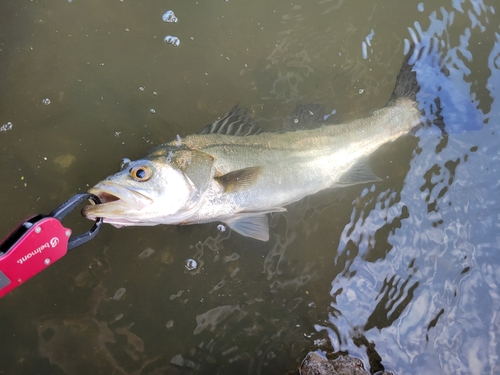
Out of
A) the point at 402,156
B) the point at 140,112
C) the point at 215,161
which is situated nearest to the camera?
the point at 215,161

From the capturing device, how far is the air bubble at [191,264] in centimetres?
376

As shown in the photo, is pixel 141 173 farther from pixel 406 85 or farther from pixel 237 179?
pixel 406 85

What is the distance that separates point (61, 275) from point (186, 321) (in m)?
1.26

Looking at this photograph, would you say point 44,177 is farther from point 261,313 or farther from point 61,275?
point 261,313

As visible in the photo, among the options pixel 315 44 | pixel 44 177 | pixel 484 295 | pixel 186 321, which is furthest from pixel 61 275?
pixel 484 295

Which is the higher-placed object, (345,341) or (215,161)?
(215,161)

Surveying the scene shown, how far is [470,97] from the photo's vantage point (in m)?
4.36

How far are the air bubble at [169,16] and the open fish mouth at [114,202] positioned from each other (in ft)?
7.08

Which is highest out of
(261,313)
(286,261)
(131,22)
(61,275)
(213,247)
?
(131,22)

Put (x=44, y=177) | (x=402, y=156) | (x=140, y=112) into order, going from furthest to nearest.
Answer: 1. (x=402, y=156)
2. (x=140, y=112)
3. (x=44, y=177)

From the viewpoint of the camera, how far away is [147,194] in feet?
9.82

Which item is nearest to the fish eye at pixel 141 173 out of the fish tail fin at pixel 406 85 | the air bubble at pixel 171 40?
the air bubble at pixel 171 40

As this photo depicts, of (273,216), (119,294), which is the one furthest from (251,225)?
(119,294)

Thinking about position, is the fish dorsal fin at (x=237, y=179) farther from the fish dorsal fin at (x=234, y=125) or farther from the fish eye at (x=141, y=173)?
the fish eye at (x=141, y=173)
